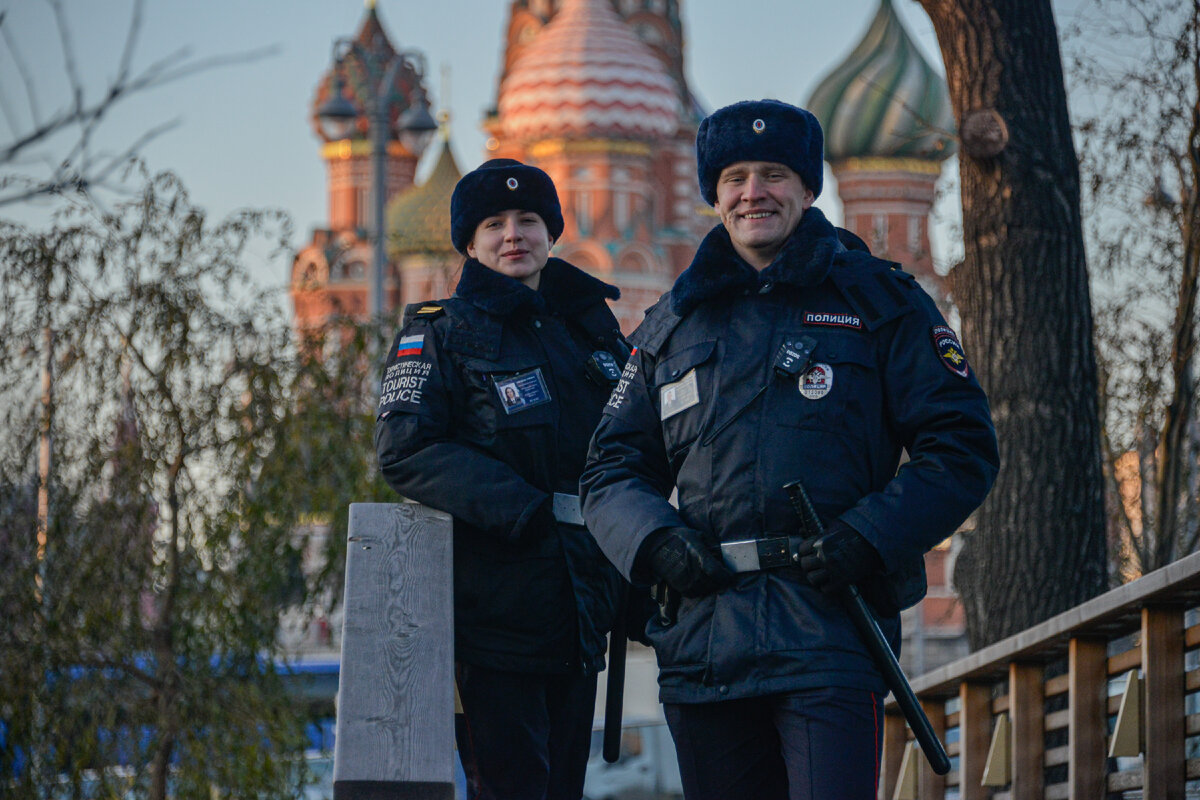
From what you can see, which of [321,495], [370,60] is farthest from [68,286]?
[370,60]

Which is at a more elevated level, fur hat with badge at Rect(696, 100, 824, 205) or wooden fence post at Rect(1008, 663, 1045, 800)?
fur hat with badge at Rect(696, 100, 824, 205)

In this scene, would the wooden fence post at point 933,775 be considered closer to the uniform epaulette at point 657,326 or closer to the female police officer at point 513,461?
the female police officer at point 513,461

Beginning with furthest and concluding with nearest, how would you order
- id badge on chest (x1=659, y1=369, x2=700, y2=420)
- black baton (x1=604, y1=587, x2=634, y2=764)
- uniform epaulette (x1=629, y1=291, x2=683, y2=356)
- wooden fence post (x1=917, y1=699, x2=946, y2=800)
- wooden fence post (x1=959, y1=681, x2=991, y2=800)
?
wooden fence post (x1=917, y1=699, x2=946, y2=800), wooden fence post (x1=959, y1=681, x2=991, y2=800), black baton (x1=604, y1=587, x2=634, y2=764), uniform epaulette (x1=629, y1=291, x2=683, y2=356), id badge on chest (x1=659, y1=369, x2=700, y2=420)

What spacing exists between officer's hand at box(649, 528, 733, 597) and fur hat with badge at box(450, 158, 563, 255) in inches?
50.9

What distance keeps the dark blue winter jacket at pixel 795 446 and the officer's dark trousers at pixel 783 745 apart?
46 mm

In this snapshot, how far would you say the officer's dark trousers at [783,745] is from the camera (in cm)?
351

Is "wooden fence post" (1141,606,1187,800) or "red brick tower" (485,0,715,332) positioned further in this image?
"red brick tower" (485,0,715,332)

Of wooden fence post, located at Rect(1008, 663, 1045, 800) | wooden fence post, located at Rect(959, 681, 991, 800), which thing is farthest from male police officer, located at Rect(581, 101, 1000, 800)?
wooden fence post, located at Rect(959, 681, 991, 800)

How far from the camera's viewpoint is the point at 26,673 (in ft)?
28.9

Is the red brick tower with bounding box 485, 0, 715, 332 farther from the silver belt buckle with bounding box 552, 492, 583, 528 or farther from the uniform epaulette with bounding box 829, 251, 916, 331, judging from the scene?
the uniform epaulette with bounding box 829, 251, 916, 331

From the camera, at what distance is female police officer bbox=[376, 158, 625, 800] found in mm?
4398

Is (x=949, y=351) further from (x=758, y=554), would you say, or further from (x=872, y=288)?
(x=758, y=554)

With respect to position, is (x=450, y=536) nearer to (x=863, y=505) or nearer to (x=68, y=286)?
(x=863, y=505)

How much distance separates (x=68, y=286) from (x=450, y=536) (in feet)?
18.3
